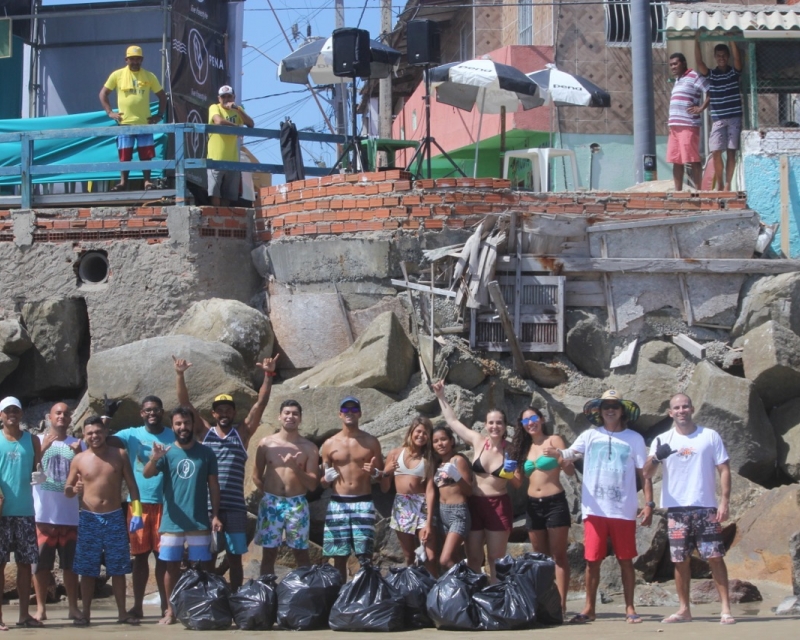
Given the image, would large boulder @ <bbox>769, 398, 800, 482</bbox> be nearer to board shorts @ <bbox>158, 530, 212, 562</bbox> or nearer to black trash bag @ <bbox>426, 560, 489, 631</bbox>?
black trash bag @ <bbox>426, 560, 489, 631</bbox>

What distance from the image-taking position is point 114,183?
42.5 feet

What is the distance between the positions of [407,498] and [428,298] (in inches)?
112

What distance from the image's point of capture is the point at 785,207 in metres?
11.7

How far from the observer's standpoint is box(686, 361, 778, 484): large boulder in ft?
33.9

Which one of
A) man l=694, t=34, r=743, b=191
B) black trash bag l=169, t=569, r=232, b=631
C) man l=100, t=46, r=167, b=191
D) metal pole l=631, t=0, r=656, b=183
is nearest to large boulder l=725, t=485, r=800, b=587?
man l=694, t=34, r=743, b=191

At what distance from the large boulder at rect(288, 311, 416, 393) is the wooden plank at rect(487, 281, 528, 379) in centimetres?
85

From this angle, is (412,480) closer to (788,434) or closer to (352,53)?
(788,434)

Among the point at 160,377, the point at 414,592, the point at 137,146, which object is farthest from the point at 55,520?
the point at 137,146

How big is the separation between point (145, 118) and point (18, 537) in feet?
18.3

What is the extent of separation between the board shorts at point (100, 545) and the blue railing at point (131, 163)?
4449mm

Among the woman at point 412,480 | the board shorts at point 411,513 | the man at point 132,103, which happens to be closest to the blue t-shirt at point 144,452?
the woman at point 412,480

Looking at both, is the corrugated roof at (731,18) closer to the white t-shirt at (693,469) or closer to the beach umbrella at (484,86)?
the beach umbrella at (484,86)

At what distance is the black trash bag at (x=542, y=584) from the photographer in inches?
298

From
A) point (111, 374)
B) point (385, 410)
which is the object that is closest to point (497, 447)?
point (385, 410)
